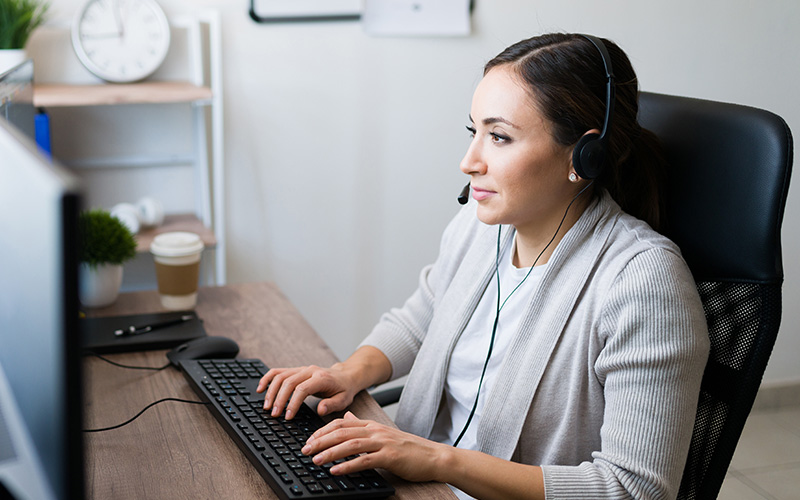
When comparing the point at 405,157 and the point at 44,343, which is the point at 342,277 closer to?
the point at 405,157

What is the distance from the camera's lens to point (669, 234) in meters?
1.16

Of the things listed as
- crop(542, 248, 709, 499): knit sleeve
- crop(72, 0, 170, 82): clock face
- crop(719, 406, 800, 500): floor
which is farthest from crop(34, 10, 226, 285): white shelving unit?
crop(719, 406, 800, 500): floor

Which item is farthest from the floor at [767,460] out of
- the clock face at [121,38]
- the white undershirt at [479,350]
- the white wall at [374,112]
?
the clock face at [121,38]

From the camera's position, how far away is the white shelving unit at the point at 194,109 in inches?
72.8

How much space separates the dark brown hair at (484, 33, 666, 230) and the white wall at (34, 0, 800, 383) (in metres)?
1.13

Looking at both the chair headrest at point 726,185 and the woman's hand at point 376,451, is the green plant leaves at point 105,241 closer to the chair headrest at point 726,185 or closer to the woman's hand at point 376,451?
the woman's hand at point 376,451

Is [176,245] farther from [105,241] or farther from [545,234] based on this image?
[545,234]

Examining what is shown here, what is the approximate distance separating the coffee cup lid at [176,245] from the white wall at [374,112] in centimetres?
75

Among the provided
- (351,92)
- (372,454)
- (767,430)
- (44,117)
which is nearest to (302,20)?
(351,92)

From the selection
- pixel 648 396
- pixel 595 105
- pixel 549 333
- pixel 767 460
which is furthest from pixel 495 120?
pixel 767 460

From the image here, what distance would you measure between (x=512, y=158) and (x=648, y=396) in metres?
0.39

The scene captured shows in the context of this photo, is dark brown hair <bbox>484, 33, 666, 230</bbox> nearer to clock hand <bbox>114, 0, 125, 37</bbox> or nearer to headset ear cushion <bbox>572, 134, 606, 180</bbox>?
headset ear cushion <bbox>572, 134, 606, 180</bbox>

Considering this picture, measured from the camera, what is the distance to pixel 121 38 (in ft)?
6.22

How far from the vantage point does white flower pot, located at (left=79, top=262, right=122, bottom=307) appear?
1453 millimetres
